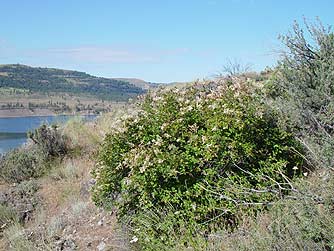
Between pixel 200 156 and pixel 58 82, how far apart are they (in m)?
58.3

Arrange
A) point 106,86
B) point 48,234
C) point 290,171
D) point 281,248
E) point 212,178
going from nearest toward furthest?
point 281,248, point 212,178, point 290,171, point 48,234, point 106,86

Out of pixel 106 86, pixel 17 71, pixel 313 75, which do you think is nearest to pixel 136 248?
pixel 313 75

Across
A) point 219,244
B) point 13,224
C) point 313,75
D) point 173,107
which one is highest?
point 313,75

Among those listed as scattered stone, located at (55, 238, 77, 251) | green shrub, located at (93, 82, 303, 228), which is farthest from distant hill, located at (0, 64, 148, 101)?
green shrub, located at (93, 82, 303, 228)

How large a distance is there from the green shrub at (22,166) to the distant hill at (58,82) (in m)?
35.6

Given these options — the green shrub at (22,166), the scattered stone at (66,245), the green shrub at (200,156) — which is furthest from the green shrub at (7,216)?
the green shrub at (200,156)

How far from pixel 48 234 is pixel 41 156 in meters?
4.08

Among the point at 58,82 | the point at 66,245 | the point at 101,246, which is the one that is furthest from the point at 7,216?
the point at 58,82

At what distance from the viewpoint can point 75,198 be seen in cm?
927

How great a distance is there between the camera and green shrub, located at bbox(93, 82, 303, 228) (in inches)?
217

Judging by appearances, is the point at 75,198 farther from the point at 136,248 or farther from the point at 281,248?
the point at 281,248

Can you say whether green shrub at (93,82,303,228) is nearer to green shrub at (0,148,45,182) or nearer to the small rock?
the small rock

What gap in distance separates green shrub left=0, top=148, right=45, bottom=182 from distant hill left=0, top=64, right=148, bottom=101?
3563 cm

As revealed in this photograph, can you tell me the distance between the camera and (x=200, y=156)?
5.68 m
